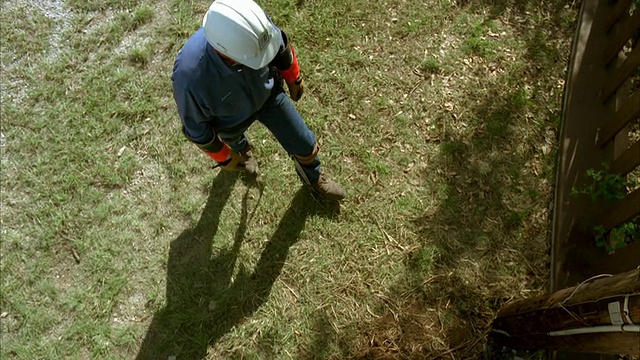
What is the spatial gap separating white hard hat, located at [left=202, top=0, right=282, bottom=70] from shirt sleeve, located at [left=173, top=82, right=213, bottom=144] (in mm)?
321

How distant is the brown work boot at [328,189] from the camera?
367 centimetres

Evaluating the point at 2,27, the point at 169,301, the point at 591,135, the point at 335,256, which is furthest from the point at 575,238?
the point at 2,27

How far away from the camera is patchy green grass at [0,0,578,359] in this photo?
3.57m

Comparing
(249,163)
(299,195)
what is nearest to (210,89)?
(249,163)

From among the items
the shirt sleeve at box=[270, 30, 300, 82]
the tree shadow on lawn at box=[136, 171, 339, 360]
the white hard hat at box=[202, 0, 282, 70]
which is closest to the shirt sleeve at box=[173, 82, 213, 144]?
the white hard hat at box=[202, 0, 282, 70]

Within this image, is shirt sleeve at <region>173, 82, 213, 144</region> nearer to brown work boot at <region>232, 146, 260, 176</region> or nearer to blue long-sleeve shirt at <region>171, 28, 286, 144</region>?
blue long-sleeve shirt at <region>171, 28, 286, 144</region>

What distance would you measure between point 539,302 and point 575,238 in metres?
1.02

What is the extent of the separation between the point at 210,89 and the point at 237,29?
0.40 m

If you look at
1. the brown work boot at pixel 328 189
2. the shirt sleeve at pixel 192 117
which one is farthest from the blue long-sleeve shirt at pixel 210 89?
the brown work boot at pixel 328 189

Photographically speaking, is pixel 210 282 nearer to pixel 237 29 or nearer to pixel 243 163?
pixel 243 163

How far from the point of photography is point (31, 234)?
3.96m

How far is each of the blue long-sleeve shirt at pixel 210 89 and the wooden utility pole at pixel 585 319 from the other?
6.47 ft

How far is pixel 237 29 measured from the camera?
2.36 metres

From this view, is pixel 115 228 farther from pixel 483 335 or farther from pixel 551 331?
pixel 551 331
